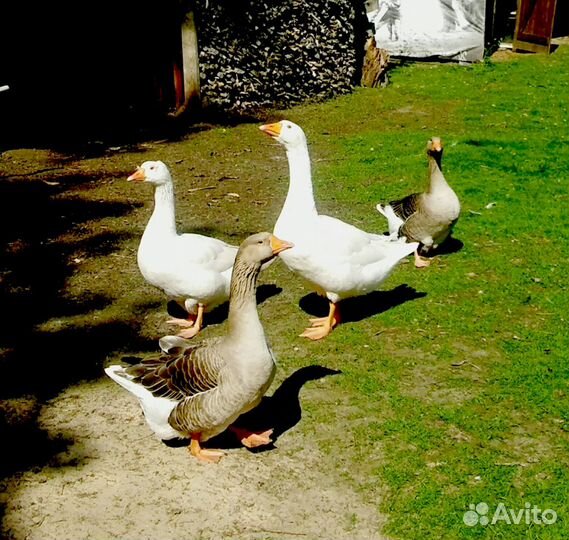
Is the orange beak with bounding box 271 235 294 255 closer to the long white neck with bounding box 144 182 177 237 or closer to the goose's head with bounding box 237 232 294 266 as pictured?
the goose's head with bounding box 237 232 294 266

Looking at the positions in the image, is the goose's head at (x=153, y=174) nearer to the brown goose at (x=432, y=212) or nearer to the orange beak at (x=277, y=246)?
the orange beak at (x=277, y=246)

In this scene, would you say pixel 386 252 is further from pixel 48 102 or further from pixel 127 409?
pixel 48 102

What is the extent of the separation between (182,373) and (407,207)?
3.56 metres

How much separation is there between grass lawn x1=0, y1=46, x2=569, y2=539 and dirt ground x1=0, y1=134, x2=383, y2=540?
0.20 feet

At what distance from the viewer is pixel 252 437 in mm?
4609

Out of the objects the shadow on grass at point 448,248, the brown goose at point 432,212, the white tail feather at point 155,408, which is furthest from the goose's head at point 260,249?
the shadow on grass at point 448,248

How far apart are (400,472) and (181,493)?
4.21ft

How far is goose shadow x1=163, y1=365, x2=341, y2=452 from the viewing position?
4.75m

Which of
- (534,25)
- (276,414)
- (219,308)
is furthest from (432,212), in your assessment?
(534,25)

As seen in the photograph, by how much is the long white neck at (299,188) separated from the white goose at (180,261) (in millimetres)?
653

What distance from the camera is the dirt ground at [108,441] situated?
409cm

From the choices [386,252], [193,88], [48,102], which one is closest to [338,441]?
[386,252]

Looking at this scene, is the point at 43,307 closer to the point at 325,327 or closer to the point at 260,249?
the point at 325,327

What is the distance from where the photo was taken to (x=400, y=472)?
444 centimetres
